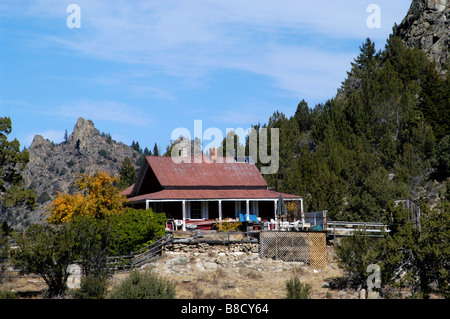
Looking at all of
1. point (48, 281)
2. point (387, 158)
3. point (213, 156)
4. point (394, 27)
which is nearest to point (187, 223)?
point (213, 156)

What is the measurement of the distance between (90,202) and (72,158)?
505 ft

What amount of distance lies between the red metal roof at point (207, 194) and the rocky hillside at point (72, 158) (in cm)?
12572

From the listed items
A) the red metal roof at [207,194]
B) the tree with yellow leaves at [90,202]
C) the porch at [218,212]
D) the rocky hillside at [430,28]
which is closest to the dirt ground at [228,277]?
the porch at [218,212]

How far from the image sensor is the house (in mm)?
34844

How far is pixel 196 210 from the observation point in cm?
3594

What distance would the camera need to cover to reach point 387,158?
53938mm

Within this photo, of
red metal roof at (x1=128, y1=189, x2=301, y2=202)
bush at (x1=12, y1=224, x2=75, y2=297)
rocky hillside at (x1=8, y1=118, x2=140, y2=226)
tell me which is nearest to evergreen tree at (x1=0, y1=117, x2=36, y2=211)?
red metal roof at (x1=128, y1=189, x2=301, y2=202)

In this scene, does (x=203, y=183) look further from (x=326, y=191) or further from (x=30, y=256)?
(x=30, y=256)

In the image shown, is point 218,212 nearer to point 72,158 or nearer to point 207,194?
point 207,194

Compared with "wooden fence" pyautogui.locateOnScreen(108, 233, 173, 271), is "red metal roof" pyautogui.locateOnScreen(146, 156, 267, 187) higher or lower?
higher

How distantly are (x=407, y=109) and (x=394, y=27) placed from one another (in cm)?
5264

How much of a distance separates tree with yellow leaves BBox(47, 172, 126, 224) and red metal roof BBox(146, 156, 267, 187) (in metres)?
4.46

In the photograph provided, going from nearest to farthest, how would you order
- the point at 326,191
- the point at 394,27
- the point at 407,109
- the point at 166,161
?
1. the point at 166,161
2. the point at 326,191
3. the point at 407,109
4. the point at 394,27

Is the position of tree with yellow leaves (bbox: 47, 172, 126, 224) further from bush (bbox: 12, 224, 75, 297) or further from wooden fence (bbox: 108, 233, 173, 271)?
bush (bbox: 12, 224, 75, 297)
